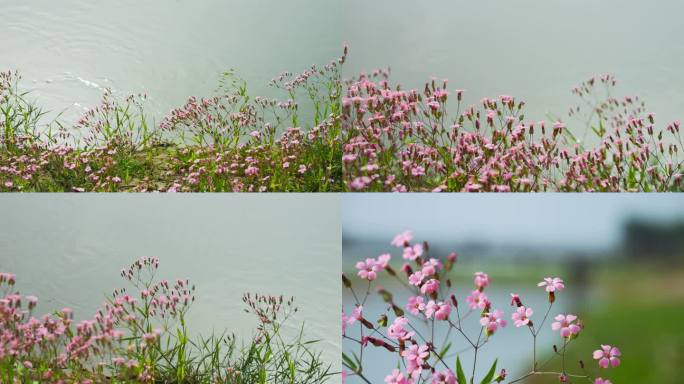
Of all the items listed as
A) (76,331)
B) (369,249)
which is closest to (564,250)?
(369,249)

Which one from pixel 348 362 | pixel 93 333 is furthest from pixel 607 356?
pixel 93 333

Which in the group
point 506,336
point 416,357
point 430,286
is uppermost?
point 430,286

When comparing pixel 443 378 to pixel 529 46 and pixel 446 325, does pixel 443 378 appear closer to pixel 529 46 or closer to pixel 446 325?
pixel 446 325

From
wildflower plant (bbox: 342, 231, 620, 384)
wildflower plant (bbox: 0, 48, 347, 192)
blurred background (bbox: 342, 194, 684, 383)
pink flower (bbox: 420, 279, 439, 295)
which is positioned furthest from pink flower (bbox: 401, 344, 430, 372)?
wildflower plant (bbox: 0, 48, 347, 192)

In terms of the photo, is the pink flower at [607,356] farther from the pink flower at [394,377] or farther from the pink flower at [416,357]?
the pink flower at [394,377]

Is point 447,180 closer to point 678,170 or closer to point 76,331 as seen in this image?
point 678,170

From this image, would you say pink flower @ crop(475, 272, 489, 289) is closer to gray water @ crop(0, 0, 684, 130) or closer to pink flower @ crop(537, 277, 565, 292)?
pink flower @ crop(537, 277, 565, 292)
